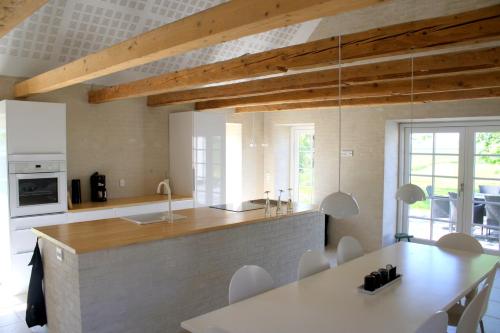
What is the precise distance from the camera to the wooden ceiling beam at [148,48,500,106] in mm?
3166

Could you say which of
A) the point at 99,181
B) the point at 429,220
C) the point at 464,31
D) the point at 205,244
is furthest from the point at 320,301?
the point at 429,220

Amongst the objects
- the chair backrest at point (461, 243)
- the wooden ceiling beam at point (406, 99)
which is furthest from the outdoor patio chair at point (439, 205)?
the chair backrest at point (461, 243)

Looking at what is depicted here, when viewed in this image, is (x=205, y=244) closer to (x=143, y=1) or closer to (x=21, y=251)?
(x=21, y=251)

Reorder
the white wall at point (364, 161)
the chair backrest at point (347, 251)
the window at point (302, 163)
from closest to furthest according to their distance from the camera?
1. the chair backrest at point (347, 251)
2. the white wall at point (364, 161)
3. the window at point (302, 163)

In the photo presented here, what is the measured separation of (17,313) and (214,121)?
3.71 metres

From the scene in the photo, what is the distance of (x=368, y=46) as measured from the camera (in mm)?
2918

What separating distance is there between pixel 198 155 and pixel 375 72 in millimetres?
3408

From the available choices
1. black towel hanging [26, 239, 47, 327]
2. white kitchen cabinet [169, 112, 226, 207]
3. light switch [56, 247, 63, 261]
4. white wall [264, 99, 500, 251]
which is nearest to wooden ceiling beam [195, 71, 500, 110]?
white kitchen cabinet [169, 112, 226, 207]

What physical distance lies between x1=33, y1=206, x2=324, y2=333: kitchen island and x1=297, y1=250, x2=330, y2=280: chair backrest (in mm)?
967

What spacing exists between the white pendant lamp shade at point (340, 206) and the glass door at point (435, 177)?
423cm

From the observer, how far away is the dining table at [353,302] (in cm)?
229

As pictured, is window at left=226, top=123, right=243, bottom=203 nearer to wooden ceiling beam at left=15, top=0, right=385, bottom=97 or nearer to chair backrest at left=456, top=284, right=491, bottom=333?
wooden ceiling beam at left=15, top=0, right=385, bottom=97

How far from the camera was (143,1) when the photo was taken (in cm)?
473

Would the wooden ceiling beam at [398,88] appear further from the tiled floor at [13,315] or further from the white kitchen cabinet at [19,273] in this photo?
the tiled floor at [13,315]
